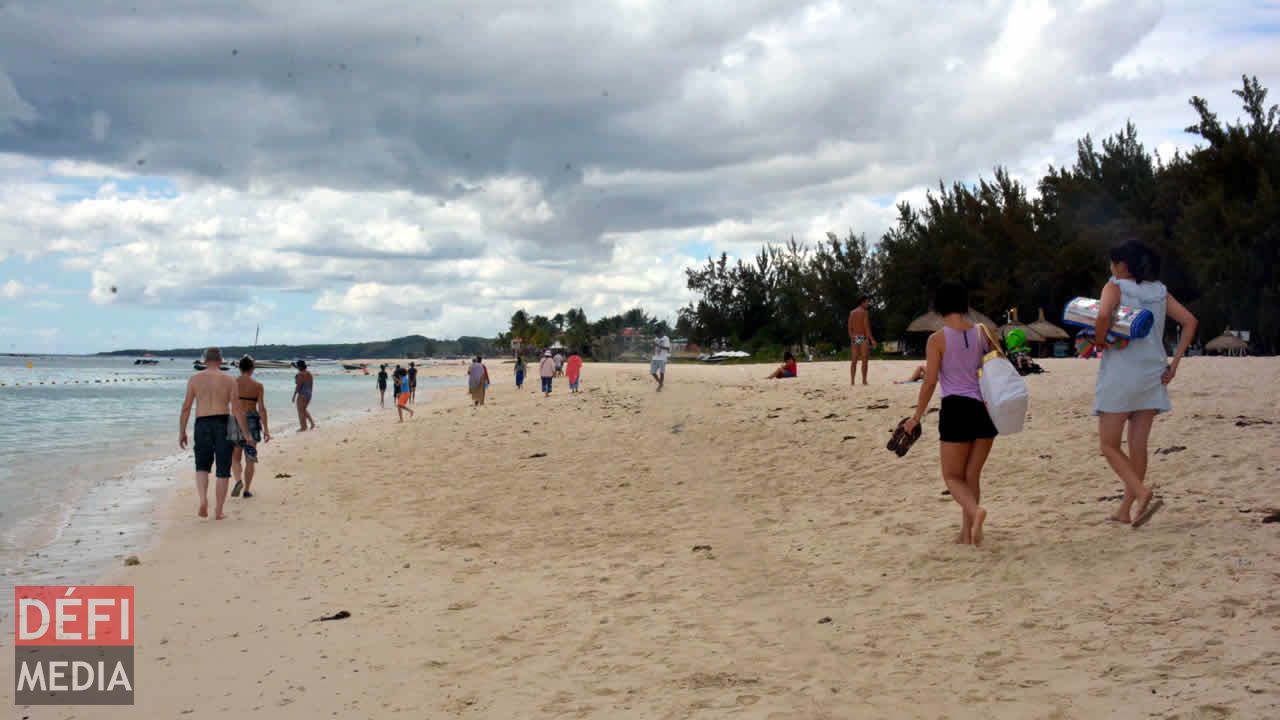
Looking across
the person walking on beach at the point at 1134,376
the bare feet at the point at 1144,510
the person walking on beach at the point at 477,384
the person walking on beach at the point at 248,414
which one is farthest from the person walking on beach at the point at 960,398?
the person walking on beach at the point at 477,384

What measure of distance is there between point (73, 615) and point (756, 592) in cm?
467

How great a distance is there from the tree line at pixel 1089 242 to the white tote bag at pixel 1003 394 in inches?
515

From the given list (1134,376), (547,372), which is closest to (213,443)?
(1134,376)

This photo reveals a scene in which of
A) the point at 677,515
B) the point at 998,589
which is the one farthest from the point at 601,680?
the point at 677,515

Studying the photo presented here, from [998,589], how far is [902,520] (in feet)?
5.85

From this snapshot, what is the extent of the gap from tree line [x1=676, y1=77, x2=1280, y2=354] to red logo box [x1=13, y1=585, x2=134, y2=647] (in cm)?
1680

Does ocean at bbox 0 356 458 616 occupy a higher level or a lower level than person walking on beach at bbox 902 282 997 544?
lower

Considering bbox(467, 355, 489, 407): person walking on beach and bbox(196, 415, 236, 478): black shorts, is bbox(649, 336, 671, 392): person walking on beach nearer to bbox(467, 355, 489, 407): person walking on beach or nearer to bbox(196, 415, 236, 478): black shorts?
bbox(467, 355, 489, 407): person walking on beach

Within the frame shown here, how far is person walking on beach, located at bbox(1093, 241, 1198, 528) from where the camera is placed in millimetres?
5320

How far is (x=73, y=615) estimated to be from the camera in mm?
6031

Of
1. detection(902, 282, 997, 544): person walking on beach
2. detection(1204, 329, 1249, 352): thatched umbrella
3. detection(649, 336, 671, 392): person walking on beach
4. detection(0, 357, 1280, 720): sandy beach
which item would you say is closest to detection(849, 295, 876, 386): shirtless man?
detection(0, 357, 1280, 720): sandy beach

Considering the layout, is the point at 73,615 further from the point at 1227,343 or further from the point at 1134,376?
the point at 1227,343

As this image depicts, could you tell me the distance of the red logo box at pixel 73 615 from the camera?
5398mm

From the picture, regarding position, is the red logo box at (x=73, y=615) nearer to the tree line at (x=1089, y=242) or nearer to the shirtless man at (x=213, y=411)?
the shirtless man at (x=213, y=411)
